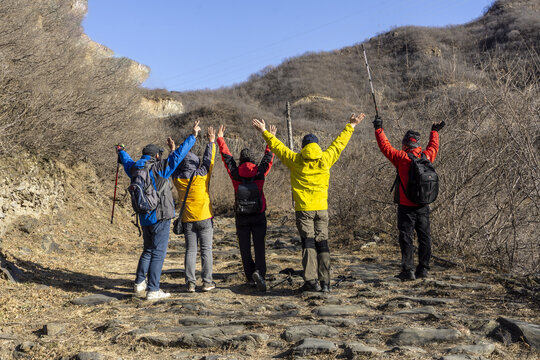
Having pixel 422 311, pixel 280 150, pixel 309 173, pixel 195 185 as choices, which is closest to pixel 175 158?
pixel 195 185

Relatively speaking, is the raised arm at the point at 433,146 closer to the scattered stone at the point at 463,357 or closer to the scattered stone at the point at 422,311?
the scattered stone at the point at 422,311

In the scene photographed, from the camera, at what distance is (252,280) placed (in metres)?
6.71

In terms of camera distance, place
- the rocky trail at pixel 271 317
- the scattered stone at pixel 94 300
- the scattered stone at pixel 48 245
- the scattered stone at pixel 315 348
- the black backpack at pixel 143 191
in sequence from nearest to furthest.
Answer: the scattered stone at pixel 315 348 → the rocky trail at pixel 271 317 → the black backpack at pixel 143 191 → the scattered stone at pixel 94 300 → the scattered stone at pixel 48 245

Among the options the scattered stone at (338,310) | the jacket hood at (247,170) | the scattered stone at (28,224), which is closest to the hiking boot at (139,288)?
the jacket hood at (247,170)

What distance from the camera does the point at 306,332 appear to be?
14.4 ft

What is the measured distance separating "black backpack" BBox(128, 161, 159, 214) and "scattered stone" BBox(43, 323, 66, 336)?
1561 mm

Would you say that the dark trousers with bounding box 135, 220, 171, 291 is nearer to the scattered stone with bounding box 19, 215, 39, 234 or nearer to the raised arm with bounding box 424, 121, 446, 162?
the raised arm with bounding box 424, 121, 446, 162

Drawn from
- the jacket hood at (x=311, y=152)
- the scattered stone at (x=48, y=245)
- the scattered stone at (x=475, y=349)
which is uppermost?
the jacket hood at (x=311, y=152)

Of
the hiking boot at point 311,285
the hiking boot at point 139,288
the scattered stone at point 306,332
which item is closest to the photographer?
the scattered stone at point 306,332

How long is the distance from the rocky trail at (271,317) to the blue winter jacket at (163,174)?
102 centimetres

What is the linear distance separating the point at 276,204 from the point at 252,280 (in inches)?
458

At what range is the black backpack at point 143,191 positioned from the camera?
18.8 feet

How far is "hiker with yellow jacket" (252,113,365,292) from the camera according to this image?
5895 mm

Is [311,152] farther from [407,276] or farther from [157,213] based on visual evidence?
[407,276]
